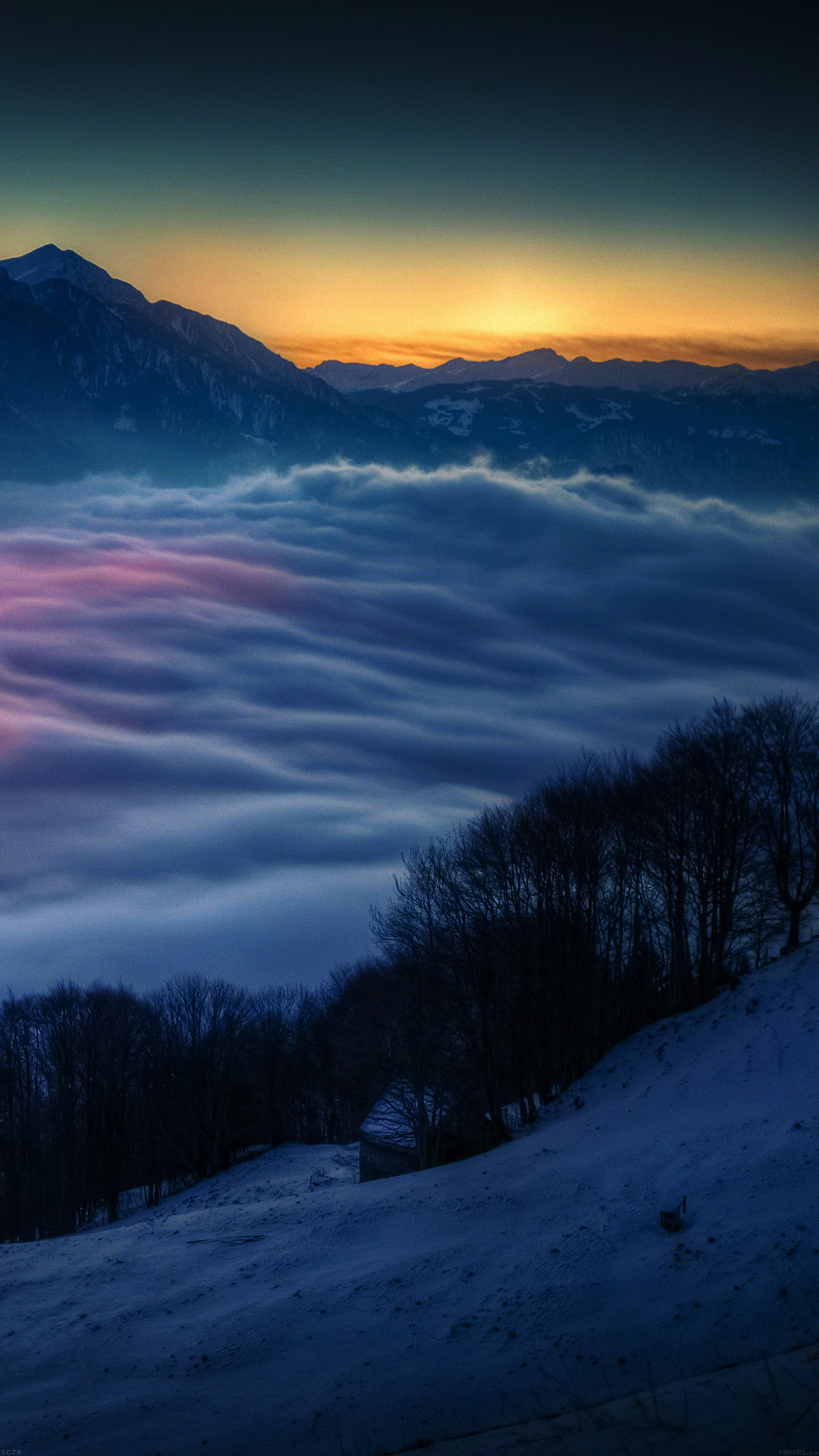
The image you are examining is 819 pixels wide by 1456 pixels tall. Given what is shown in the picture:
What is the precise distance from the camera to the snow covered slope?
19859mm

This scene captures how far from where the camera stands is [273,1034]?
91.7m

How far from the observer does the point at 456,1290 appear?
24859mm

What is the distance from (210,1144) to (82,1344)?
57225 millimetres

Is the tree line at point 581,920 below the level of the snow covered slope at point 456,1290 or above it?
above

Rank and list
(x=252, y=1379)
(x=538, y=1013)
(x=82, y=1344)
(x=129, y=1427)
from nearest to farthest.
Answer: (x=129, y=1427)
(x=252, y=1379)
(x=82, y=1344)
(x=538, y=1013)

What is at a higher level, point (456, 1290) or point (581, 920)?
Result: point (581, 920)

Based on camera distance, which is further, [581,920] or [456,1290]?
[581,920]

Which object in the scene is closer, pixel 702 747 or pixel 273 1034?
pixel 702 747

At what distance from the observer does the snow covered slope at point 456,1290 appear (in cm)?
1986

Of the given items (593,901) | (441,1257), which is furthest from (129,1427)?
(593,901)

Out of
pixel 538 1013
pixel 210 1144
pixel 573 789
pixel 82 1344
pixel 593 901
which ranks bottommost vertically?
pixel 210 1144

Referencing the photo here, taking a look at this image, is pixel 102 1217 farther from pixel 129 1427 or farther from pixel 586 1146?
pixel 129 1427

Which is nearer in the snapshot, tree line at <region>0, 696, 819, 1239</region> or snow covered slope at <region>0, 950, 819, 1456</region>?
snow covered slope at <region>0, 950, 819, 1456</region>

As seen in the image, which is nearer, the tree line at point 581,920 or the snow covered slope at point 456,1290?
the snow covered slope at point 456,1290
